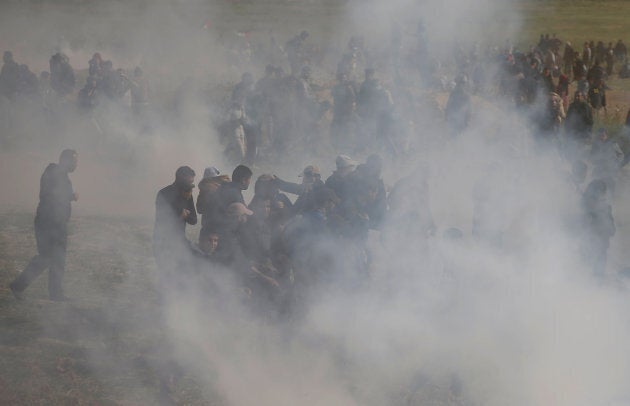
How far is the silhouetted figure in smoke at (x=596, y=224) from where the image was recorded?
28.4 ft

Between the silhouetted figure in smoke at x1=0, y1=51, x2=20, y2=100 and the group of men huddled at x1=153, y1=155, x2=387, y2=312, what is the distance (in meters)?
9.83

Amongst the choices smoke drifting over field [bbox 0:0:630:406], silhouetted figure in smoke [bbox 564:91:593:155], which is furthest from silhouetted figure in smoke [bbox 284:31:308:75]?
silhouetted figure in smoke [bbox 564:91:593:155]

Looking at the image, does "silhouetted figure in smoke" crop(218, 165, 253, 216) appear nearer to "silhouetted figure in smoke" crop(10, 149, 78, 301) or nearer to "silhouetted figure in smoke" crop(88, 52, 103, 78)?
"silhouetted figure in smoke" crop(10, 149, 78, 301)

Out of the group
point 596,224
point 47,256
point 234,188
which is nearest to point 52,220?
point 47,256

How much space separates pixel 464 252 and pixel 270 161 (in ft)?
22.8

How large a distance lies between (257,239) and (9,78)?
415 inches

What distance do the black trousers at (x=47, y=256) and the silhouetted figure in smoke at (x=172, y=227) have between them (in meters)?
1.26

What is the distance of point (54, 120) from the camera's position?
16.0 meters

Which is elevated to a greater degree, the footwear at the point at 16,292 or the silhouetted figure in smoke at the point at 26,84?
the silhouetted figure in smoke at the point at 26,84

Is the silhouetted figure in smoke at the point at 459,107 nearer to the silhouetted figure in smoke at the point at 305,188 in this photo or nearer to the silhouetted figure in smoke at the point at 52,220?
the silhouetted figure in smoke at the point at 305,188

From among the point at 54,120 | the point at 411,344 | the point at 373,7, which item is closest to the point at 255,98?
the point at 54,120

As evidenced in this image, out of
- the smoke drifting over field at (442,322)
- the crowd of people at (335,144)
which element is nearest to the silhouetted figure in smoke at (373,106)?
the crowd of people at (335,144)

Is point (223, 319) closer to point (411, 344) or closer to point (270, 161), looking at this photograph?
point (411, 344)

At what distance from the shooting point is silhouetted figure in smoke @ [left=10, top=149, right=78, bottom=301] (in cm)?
778
